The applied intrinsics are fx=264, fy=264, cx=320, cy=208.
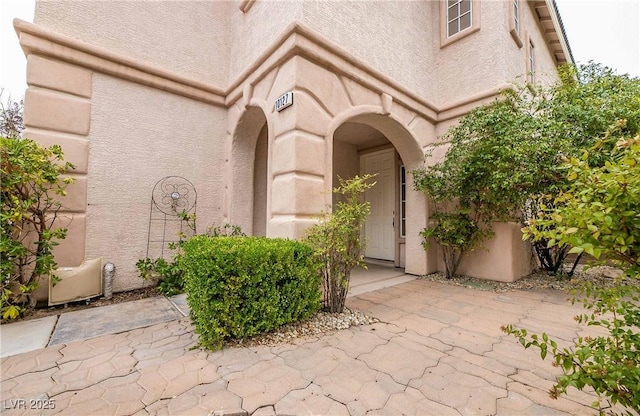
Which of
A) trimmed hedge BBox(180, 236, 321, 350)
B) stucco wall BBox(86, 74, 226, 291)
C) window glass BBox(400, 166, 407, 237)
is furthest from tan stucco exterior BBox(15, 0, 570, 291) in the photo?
window glass BBox(400, 166, 407, 237)

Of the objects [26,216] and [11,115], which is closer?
[26,216]

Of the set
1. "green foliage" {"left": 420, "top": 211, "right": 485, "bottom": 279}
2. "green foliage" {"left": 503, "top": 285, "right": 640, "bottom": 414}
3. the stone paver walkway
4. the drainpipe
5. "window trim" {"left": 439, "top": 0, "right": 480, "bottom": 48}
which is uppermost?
"window trim" {"left": 439, "top": 0, "right": 480, "bottom": 48}

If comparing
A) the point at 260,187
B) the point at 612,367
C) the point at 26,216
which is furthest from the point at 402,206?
the point at 26,216

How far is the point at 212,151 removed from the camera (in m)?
5.07

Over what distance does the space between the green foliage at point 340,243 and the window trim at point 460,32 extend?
4.54 meters

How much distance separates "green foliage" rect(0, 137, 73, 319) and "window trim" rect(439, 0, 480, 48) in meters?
7.02

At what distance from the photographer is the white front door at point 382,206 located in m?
6.75

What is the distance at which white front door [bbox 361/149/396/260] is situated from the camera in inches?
266

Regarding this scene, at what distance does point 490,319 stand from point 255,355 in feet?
8.88

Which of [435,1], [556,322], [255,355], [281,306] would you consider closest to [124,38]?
[281,306]

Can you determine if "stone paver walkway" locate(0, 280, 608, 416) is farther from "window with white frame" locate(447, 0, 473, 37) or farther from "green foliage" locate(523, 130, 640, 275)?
"window with white frame" locate(447, 0, 473, 37)

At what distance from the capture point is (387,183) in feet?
22.6

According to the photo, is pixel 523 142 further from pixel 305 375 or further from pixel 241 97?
pixel 241 97

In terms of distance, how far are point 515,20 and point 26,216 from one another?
9026mm
